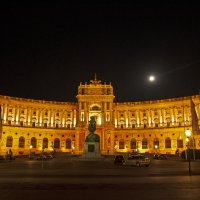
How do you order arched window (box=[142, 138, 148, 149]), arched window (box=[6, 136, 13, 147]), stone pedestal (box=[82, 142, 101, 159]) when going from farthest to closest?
arched window (box=[142, 138, 148, 149]), arched window (box=[6, 136, 13, 147]), stone pedestal (box=[82, 142, 101, 159])

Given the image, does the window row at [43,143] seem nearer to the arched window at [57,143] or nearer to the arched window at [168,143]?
the arched window at [57,143]

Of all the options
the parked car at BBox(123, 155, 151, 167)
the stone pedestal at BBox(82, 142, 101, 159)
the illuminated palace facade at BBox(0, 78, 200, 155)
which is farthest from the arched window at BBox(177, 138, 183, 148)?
the parked car at BBox(123, 155, 151, 167)

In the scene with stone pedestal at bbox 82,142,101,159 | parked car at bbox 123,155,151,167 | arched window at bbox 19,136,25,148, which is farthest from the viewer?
arched window at bbox 19,136,25,148

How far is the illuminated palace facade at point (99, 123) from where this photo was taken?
329 ft

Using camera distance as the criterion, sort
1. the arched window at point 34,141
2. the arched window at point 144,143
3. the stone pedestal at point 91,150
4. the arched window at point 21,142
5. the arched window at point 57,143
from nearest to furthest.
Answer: the stone pedestal at point 91,150
the arched window at point 21,142
the arched window at point 34,141
the arched window at point 144,143
the arched window at point 57,143

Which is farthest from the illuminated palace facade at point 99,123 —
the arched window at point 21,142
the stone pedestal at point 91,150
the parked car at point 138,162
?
the parked car at point 138,162

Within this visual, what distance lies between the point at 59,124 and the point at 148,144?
35494mm

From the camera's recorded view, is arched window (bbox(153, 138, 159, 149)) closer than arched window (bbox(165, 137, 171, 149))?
No

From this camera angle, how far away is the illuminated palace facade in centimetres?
10031

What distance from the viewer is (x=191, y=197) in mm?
12648

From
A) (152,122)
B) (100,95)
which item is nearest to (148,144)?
(152,122)

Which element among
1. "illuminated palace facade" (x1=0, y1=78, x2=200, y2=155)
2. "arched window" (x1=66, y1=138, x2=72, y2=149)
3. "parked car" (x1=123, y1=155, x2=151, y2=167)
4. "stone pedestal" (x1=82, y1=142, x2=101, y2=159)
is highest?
"illuminated palace facade" (x1=0, y1=78, x2=200, y2=155)

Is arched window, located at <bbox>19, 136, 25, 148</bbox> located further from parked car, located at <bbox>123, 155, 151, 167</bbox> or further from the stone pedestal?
parked car, located at <bbox>123, 155, 151, 167</bbox>

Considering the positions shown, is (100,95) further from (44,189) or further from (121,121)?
(44,189)
